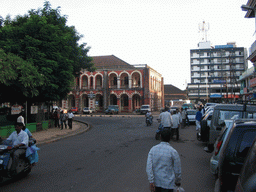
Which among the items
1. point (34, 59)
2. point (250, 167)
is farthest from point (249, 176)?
point (34, 59)

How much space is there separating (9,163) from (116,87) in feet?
162

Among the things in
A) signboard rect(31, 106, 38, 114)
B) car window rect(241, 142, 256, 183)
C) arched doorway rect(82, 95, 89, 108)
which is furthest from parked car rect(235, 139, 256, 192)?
arched doorway rect(82, 95, 89, 108)

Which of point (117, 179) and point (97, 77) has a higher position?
point (97, 77)

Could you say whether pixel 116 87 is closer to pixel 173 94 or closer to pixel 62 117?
pixel 62 117

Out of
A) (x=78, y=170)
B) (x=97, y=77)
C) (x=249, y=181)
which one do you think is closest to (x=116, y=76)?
(x=97, y=77)

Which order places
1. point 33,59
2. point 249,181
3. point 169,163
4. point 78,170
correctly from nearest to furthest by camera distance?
1. point 249,181
2. point 169,163
3. point 78,170
4. point 33,59

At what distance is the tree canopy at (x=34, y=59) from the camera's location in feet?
45.5

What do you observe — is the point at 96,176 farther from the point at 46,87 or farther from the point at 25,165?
the point at 46,87

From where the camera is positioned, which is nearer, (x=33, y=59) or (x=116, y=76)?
(x=33, y=59)

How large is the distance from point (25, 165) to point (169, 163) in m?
4.41

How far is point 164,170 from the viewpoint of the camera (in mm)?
3490

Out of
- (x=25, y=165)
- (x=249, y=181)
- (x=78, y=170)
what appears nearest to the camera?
(x=249, y=181)

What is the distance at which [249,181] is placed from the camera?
2020mm

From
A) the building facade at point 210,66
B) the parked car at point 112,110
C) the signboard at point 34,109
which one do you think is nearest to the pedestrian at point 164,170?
the signboard at point 34,109
